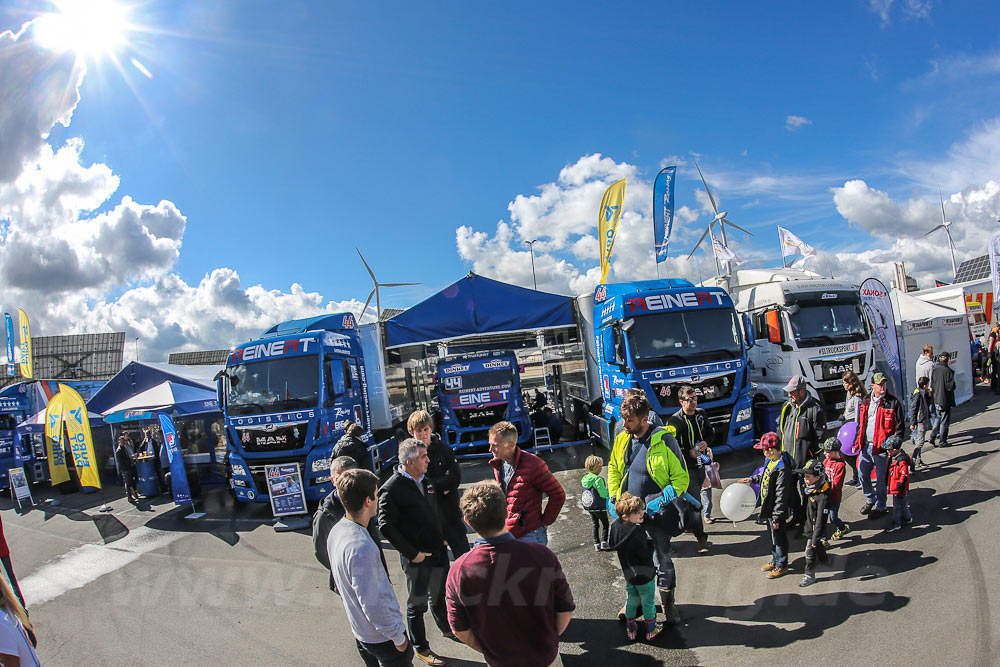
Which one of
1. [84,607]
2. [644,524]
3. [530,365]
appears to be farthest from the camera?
[530,365]

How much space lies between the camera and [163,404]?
10.7 m

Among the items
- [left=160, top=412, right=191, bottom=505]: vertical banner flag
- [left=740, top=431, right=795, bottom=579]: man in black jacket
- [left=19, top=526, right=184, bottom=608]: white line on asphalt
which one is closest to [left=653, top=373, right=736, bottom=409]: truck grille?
[left=740, top=431, right=795, bottom=579]: man in black jacket

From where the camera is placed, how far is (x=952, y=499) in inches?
238

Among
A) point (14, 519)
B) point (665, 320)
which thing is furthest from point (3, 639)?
point (14, 519)

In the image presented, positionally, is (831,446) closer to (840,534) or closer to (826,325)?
(840,534)

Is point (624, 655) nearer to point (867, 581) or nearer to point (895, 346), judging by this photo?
point (867, 581)

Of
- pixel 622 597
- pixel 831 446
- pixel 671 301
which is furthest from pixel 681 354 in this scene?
pixel 622 597

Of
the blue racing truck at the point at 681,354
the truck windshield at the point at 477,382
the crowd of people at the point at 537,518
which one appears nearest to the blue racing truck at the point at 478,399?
the truck windshield at the point at 477,382

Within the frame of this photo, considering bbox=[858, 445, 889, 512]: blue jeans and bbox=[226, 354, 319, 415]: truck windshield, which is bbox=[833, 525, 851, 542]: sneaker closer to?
bbox=[858, 445, 889, 512]: blue jeans

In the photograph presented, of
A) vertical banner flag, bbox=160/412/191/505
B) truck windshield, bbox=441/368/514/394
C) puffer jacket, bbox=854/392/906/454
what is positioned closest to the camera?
puffer jacket, bbox=854/392/906/454

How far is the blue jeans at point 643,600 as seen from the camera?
12.3 feet

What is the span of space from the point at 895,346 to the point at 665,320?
5.39 meters

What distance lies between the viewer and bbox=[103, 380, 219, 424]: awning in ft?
34.3

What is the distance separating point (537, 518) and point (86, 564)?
7.34m
